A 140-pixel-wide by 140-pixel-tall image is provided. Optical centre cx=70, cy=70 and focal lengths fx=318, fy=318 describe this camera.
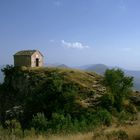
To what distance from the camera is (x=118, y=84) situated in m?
46.5

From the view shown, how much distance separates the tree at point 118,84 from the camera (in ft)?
148

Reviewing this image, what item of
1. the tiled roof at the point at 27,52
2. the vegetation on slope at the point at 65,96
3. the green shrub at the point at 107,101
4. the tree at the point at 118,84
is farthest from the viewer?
the tiled roof at the point at 27,52

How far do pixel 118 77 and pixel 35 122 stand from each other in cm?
1749

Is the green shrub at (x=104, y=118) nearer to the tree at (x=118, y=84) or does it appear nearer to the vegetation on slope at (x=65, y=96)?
the vegetation on slope at (x=65, y=96)

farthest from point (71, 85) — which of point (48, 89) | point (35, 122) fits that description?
point (35, 122)

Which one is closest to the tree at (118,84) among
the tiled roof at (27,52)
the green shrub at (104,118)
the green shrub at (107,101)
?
the green shrub at (107,101)

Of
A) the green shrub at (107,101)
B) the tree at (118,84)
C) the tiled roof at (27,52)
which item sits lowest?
the green shrub at (107,101)

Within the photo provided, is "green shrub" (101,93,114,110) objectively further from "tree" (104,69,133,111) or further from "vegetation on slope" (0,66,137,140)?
"tree" (104,69,133,111)

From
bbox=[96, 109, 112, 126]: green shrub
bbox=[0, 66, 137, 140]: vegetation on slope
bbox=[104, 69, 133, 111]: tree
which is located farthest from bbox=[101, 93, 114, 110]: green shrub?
bbox=[96, 109, 112, 126]: green shrub

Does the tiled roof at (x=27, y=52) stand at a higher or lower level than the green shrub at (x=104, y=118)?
higher

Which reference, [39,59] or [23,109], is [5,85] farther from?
[23,109]

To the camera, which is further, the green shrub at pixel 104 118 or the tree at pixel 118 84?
the tree at pixel 118 84

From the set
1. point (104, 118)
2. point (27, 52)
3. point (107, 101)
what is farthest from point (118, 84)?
point (27, 52)

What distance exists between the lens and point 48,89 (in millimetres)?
49094
